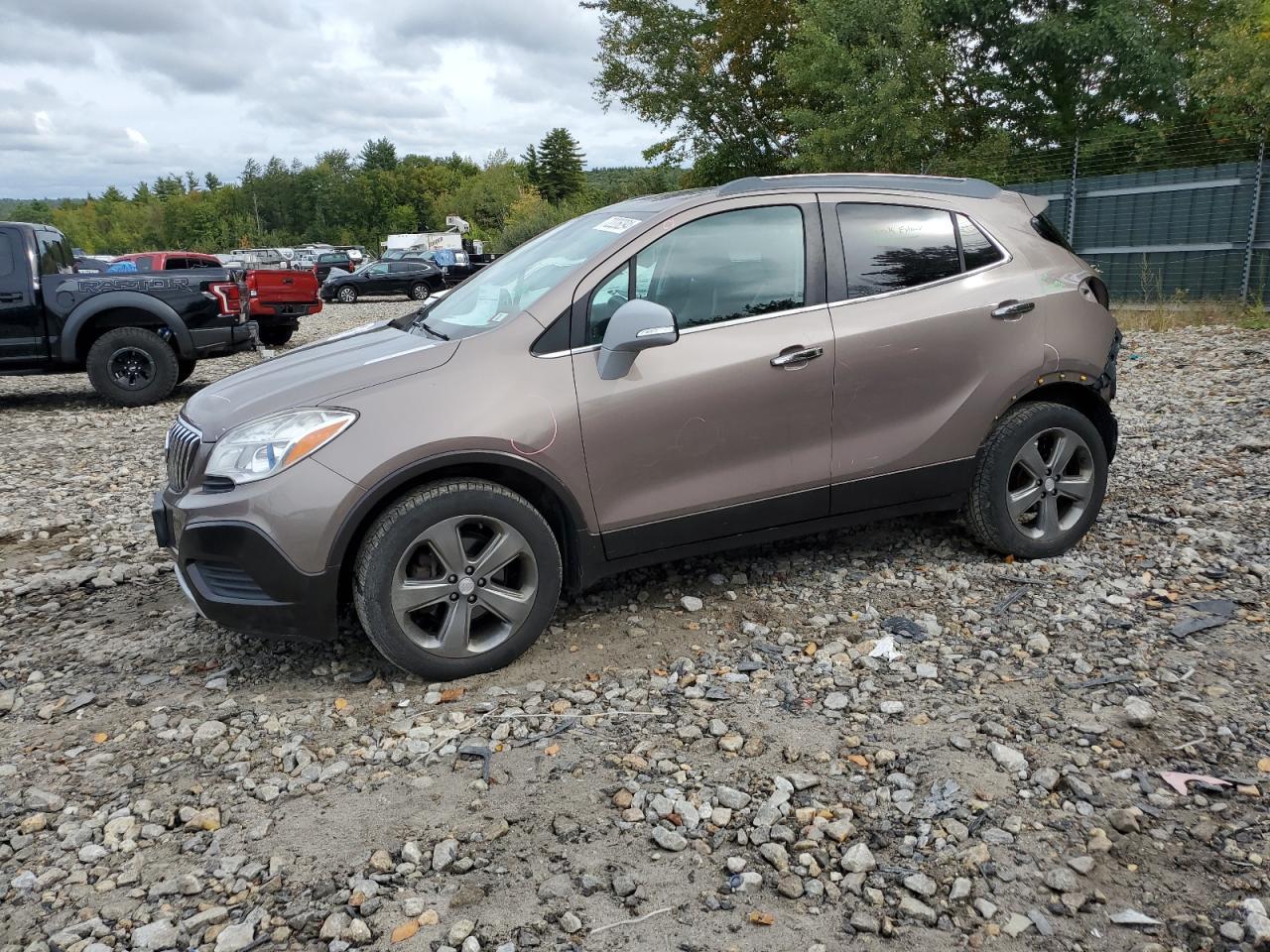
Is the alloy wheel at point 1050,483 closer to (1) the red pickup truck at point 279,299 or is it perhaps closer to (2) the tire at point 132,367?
(2) the tire at point 132,367

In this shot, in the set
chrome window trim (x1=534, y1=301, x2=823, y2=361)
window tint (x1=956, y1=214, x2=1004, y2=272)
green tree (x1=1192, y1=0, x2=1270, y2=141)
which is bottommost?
chrome window trim (x1=534, y1=301, x2=823, y2=361)

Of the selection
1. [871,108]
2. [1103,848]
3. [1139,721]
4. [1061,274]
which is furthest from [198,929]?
[871,108]

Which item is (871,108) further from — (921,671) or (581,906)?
(581,906)

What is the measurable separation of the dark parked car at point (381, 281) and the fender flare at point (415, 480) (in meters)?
30.9

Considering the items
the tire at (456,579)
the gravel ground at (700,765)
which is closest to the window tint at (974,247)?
the gravel ground at (700,765)

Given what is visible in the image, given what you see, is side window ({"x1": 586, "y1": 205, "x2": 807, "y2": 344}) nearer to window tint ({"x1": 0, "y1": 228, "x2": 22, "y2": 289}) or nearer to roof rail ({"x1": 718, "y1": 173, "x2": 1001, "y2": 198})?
roof rail ({"x1": 718, "y1": 173, "x2": 1001, "y2": 198})

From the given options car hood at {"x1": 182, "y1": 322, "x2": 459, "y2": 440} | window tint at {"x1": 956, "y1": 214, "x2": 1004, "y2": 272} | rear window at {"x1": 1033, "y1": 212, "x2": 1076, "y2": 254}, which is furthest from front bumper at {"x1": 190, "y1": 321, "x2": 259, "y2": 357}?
rear window at {"x1": 1033, "y1": 212, "x2": 1076, "y2": 254}

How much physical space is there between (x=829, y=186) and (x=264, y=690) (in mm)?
3172

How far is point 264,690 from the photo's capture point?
3914mm

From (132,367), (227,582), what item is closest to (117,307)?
(132,367)

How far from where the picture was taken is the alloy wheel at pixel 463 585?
12.1 feet

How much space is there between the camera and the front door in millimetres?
3930

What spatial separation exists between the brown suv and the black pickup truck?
24.3 ft

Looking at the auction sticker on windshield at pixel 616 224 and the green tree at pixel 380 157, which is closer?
the auction sticker on windshield at pixel 616 224
